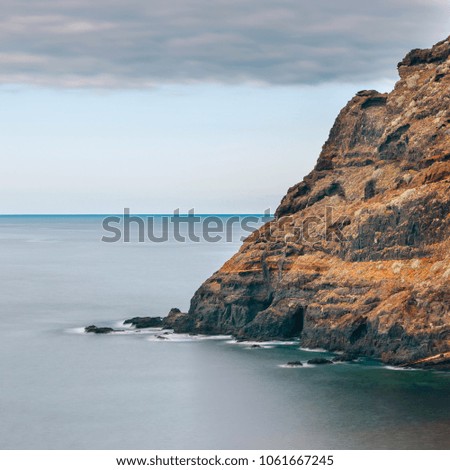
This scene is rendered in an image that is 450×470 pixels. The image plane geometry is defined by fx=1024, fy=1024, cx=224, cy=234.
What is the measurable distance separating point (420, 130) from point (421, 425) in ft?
166

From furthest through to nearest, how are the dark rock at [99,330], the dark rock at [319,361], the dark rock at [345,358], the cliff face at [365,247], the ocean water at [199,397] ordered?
the dark rock at [99,330] < the dark rock at [345,358] < the dark rock at [319,361] < the cliff face at [365,247] < the ocean water at [199,397]

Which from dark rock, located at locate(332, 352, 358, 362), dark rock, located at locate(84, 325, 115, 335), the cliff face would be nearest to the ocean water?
dark rock, located at locate(332, 352, 358, 362)

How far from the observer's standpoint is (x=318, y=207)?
14112cm

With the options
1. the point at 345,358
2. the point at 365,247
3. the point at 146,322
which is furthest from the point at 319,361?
the point at 146,322

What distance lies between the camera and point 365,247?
128m

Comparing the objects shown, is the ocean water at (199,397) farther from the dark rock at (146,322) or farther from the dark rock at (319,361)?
the dark rock at (146,322)

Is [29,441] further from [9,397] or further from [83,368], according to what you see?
[83,368]

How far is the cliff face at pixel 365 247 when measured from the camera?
11850cm

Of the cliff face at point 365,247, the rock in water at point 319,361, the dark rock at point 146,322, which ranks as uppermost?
the cliff face at point 365,247

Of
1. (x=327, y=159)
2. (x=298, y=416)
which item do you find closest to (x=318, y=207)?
(x=327, y=159)

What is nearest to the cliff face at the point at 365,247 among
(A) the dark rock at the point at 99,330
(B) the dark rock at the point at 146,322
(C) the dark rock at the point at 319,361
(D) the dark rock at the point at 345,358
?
(D) the dark rock at the point at 345,358

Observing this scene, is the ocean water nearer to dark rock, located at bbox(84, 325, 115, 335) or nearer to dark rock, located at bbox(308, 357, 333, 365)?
dark rock, located at bbox(308, 357, 333, 365)

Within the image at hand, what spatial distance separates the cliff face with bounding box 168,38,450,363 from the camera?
11850cm

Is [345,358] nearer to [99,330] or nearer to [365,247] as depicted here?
[365,247]
